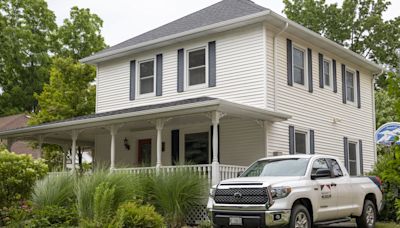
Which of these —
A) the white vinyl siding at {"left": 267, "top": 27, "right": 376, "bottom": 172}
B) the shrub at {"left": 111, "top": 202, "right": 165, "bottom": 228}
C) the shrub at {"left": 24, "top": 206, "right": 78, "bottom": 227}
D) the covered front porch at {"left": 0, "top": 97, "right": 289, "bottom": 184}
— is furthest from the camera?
the white vinyl siding at {"left": 267, "top": 27, "right": 376, "bottom": 172}

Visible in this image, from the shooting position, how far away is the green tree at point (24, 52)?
131 ft

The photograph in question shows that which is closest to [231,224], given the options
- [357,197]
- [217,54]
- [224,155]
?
[357,197]

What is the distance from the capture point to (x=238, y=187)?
10.9 m

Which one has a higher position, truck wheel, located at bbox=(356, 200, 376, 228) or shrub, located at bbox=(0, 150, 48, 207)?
shrub, located at bbox=(0, 150, 48, 207)

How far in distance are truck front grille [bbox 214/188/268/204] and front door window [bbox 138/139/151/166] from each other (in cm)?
925

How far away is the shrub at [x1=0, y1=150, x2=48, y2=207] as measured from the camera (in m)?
13.6

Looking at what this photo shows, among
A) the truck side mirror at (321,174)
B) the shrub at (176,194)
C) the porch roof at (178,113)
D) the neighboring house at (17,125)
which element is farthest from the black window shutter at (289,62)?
the neighboring house at (17,125)

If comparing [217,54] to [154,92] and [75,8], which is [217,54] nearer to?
[154,92]

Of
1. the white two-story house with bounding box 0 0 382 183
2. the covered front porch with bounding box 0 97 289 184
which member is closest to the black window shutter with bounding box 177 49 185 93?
the white two-story house with bounding box 0 0 382 183

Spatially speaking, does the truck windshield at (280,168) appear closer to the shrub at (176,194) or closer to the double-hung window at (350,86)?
the shrub at (176,194)

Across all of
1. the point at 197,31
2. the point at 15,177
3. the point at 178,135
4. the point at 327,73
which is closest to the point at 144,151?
the point at 178,135

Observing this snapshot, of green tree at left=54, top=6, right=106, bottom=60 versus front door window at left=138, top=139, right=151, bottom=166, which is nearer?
front door window at left=138, top=139, right=151, bottom=166

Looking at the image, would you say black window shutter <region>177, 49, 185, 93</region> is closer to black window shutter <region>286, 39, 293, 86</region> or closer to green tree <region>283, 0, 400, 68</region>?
black window shutter <region>286, 39, 293, 86</region>

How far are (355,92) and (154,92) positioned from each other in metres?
8.69
